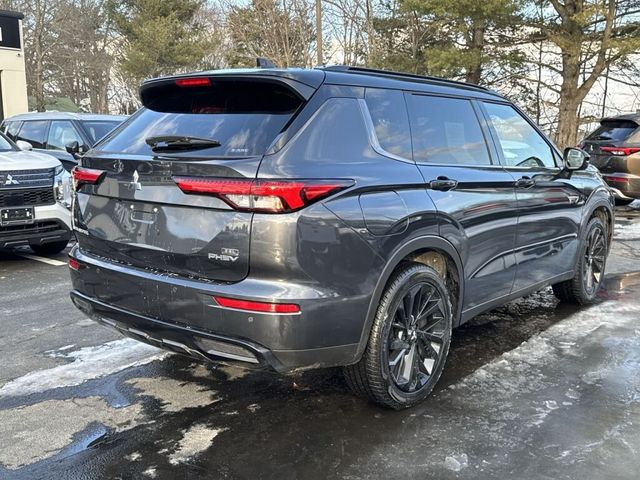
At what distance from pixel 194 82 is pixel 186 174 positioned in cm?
65

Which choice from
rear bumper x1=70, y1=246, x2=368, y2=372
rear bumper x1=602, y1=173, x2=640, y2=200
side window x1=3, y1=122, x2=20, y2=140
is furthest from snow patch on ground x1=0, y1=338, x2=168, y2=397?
rear bumper x1=602, y1=173, x2=640, y2=200

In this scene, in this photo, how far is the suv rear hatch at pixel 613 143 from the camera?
11.2m

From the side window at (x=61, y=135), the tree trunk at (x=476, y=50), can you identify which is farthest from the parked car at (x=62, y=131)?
the tree trunk at (x=476, y=50)

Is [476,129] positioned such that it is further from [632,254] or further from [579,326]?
[632,254]

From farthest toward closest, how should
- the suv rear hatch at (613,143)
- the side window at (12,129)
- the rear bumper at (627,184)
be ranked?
the suv rear hatch at (613,143) → the rear bumper at (627,184) → the side window at (12,129)

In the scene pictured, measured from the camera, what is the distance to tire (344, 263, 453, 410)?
3158mm

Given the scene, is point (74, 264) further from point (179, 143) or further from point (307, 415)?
point (307, 415)

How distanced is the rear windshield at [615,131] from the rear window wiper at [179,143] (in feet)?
34.7

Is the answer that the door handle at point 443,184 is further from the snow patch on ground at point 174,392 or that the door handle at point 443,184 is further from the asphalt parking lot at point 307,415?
the snow patch on ground at point 174,392

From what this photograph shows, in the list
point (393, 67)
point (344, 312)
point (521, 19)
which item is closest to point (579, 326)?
point (344, 312)

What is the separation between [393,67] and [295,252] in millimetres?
24160

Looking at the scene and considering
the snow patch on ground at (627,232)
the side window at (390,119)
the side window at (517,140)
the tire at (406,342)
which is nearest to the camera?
the tire at (406,342)

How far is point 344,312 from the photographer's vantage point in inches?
114

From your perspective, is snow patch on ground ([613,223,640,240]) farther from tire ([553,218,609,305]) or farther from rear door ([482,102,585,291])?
rear door ([482,102,585,291])
